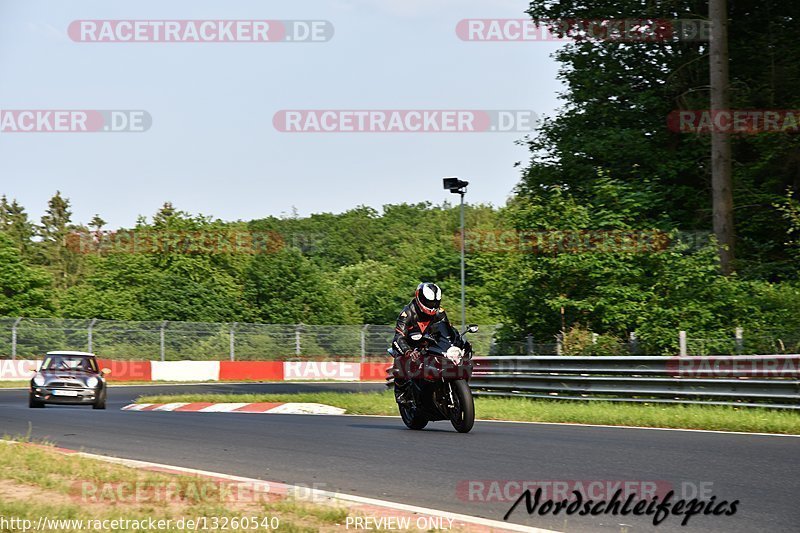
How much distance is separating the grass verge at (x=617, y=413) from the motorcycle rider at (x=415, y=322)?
4243 millimetres

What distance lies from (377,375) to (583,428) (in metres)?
30.9

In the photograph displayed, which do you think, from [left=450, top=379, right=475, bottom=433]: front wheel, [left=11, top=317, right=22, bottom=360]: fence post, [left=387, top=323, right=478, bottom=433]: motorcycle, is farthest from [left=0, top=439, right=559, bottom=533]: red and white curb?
[left=11, top=317, right=22, bottom=360]: fence post

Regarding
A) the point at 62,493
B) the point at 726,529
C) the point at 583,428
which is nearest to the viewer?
the point at 726,529

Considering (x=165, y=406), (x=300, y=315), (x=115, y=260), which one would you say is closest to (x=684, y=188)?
(x=165, y=406)

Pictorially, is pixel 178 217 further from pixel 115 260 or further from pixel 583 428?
pixel 583 428

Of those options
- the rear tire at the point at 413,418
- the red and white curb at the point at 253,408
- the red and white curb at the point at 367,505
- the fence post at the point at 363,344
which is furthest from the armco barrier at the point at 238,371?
the red and white curb at the point at 367,505

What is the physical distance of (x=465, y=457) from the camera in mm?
10109

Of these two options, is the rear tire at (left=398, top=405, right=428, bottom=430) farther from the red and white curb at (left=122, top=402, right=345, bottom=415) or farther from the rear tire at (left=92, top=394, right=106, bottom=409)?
the rear tire at (left=92, top=394, right=106, bottom=409)

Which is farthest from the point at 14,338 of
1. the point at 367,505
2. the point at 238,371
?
the point at 367,505

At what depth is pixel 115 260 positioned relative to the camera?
3327 inches

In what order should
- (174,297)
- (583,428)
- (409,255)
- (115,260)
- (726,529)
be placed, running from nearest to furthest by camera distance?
(726,529)
(583,428)
(174,297)
(115,260)
(409,255)

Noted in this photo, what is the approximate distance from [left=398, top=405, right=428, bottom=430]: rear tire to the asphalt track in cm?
23

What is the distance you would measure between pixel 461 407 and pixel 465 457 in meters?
2.44

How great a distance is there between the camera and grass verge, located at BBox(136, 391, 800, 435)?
13.9m
